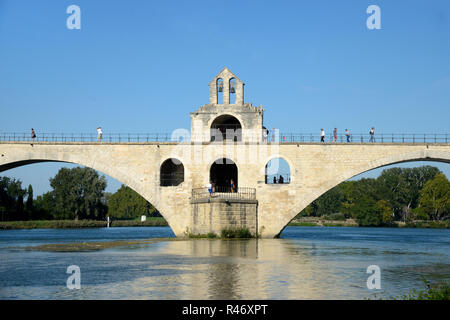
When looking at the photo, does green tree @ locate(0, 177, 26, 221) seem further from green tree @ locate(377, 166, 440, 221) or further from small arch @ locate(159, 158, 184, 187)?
green tree @ locate(377, 166, 440, 221)

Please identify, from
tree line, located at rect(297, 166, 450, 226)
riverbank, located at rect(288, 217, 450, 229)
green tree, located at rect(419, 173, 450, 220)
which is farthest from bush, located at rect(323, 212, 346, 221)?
green tree, located at rect(419, 173, 450, 220)

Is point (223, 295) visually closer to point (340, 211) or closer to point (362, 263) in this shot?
point (362, 263)

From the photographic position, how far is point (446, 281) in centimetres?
1471

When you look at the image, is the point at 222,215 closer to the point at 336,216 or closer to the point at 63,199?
the point at 63,199

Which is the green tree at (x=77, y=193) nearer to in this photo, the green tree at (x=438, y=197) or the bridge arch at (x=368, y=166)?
the bridge arch at (x=368, y=166)

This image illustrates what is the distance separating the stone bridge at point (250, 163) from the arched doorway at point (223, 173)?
9.99ft

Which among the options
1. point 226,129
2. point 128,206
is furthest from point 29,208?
point 226,129

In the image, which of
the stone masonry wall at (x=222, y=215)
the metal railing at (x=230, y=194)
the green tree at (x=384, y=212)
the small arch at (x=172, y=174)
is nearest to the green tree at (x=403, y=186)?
the green tree at (x=384, y=212)

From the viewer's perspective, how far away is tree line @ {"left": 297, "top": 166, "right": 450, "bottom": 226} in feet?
228

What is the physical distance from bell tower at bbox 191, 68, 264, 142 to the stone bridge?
24.2 inches

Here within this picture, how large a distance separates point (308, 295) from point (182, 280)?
367cm
